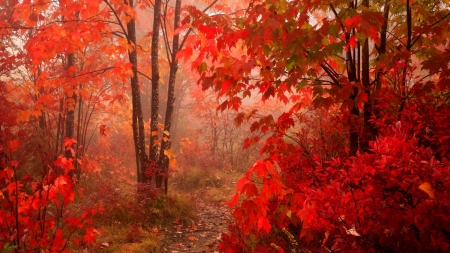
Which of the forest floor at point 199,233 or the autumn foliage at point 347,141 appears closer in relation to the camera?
Result: the autumn foliage at point 347,141

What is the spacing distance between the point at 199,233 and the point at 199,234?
6 centimetres

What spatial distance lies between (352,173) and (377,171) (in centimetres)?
18

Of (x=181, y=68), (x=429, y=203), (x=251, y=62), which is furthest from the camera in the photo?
(x=181, y=68)

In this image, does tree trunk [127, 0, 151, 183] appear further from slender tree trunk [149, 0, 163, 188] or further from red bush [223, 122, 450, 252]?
red bush [223, 122, 450, 252]

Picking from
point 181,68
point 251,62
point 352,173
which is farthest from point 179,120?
point 352,173

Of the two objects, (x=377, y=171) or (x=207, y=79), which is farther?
(x=207, y=79)

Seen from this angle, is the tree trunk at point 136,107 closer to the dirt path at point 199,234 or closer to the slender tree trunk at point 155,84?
the slender tree trunk at point 155,84

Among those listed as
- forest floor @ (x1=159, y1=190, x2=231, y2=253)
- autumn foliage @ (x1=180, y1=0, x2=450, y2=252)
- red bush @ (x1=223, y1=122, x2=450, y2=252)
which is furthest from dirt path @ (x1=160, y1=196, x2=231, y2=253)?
red bush @ (x1=223, y1=122, x2=450, y2=252)

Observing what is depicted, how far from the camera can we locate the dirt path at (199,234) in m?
5.82

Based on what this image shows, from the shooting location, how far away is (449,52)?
3.79 m

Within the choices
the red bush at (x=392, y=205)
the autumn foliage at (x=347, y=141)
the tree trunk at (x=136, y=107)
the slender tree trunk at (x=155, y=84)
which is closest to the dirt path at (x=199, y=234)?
the autumn foliage at (x=347, y=141)

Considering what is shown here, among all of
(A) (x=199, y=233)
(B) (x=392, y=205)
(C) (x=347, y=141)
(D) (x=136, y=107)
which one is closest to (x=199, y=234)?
(A) (x=199, y=233)

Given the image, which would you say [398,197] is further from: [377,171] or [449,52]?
[449,52]

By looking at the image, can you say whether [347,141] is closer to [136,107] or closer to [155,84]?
[155,84]
